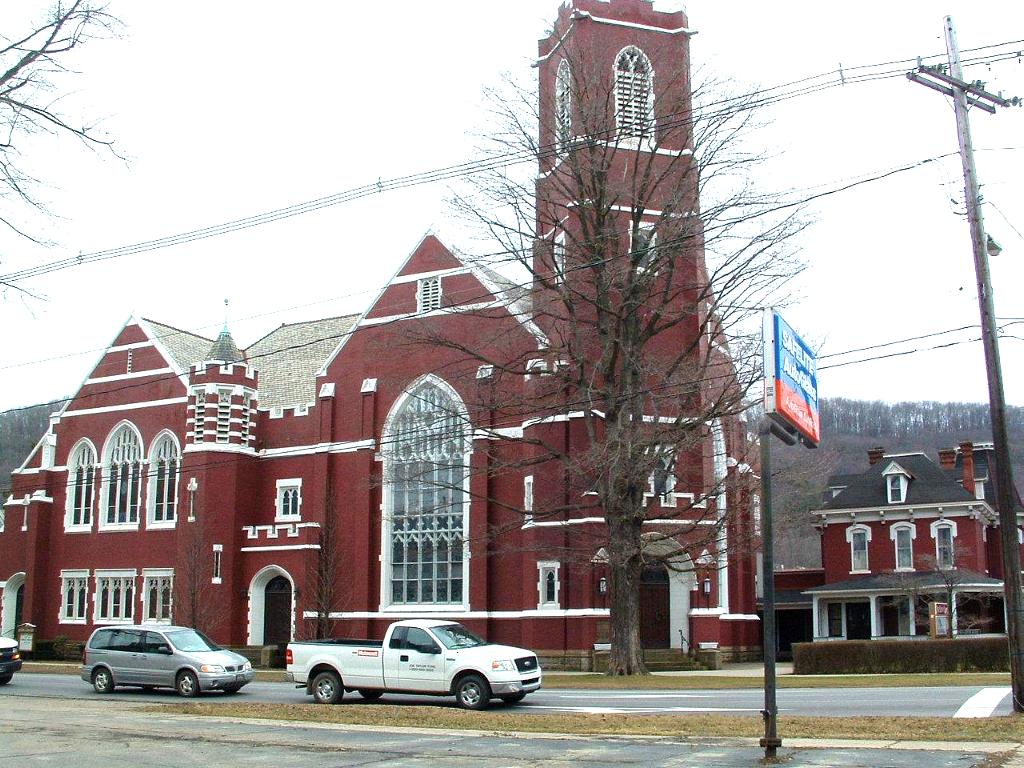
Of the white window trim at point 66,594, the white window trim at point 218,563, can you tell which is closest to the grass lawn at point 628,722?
the white window trim at point 218,563

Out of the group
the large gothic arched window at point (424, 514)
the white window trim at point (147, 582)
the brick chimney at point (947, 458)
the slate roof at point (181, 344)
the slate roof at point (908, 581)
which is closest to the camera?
the large gothic arched window at point (424, 514)

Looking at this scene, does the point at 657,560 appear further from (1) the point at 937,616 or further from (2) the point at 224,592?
(2) the point at 224,592

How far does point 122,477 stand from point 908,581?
110 ft

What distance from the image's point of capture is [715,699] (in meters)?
23.6

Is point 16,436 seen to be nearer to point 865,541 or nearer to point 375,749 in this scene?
point 865,541

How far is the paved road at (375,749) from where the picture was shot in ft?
43.1

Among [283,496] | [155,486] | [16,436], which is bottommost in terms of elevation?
[283,496]

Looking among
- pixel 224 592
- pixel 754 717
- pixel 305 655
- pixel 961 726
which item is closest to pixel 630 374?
pixel 305 655

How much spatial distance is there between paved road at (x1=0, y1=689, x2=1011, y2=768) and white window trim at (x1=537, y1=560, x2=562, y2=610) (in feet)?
68.4

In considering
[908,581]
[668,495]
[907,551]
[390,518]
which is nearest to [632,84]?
[668,495]

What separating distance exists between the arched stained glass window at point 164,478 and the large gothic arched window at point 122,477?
0.82 meters

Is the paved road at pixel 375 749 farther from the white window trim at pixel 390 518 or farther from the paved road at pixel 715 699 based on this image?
the white window trim at pixel 390 518

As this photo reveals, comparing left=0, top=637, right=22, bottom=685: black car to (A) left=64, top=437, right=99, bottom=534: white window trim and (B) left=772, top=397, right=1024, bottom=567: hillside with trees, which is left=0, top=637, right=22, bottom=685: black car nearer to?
(A) left=64, top=437, right=99, bottom=534: white window trim

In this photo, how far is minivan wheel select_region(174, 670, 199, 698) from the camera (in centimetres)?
2500
